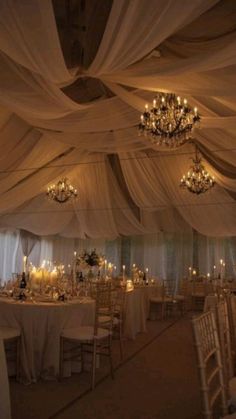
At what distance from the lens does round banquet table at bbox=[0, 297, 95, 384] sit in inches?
189

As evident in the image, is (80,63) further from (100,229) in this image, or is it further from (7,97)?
(100,229)

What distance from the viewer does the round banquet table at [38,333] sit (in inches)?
189

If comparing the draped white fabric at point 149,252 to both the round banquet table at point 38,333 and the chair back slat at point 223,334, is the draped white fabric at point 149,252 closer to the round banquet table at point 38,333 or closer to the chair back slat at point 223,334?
the round banquet table at point 38,333

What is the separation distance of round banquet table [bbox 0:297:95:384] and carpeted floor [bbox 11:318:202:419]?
0.74ft

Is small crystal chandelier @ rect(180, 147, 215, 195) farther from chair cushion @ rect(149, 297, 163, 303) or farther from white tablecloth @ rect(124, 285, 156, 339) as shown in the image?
chair cushion @ rect(149, 297, 163, 303)

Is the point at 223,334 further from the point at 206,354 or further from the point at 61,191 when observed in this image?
the point at 61,191

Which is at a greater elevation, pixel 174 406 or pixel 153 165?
pixel 153 165

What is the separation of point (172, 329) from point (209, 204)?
3.22m

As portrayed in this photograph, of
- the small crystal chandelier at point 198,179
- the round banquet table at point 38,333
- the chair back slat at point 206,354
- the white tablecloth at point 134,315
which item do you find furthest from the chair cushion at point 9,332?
→ the small crystal chandelier at point 198,179

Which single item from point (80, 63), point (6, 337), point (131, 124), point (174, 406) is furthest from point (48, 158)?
point (174, 406)

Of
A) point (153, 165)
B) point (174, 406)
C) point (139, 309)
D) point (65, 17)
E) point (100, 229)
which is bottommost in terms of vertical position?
point (174, 406)

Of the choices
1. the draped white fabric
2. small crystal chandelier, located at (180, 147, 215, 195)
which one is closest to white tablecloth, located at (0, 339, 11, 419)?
small crystal chandelier, located at (180, 147, 215, 195)

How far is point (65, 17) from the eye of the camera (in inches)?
187

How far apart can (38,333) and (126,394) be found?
130 centimetres
